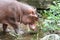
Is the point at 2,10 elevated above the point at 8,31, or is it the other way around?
the point at 2,10

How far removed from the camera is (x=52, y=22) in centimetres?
641

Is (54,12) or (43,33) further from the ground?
(54,12)

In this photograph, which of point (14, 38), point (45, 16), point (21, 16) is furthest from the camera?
point (45, 16)

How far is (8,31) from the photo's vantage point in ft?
22.1

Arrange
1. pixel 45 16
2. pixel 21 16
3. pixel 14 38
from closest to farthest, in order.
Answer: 1. pixel 14 38
2. pixel 21 16
3. pixel 45 16

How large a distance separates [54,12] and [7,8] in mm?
1337

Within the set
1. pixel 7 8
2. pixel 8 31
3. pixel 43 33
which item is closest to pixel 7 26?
pixel 8 31

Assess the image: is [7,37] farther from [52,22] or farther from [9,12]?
[52,22]

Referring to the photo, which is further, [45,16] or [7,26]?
[45,16]

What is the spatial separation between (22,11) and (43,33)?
85cm

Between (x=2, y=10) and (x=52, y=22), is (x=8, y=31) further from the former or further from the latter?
(x=52, y=22)

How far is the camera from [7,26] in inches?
277

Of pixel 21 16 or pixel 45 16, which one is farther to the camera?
pixel 45 16

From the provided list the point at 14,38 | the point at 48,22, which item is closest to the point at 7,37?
the point at 14,38
